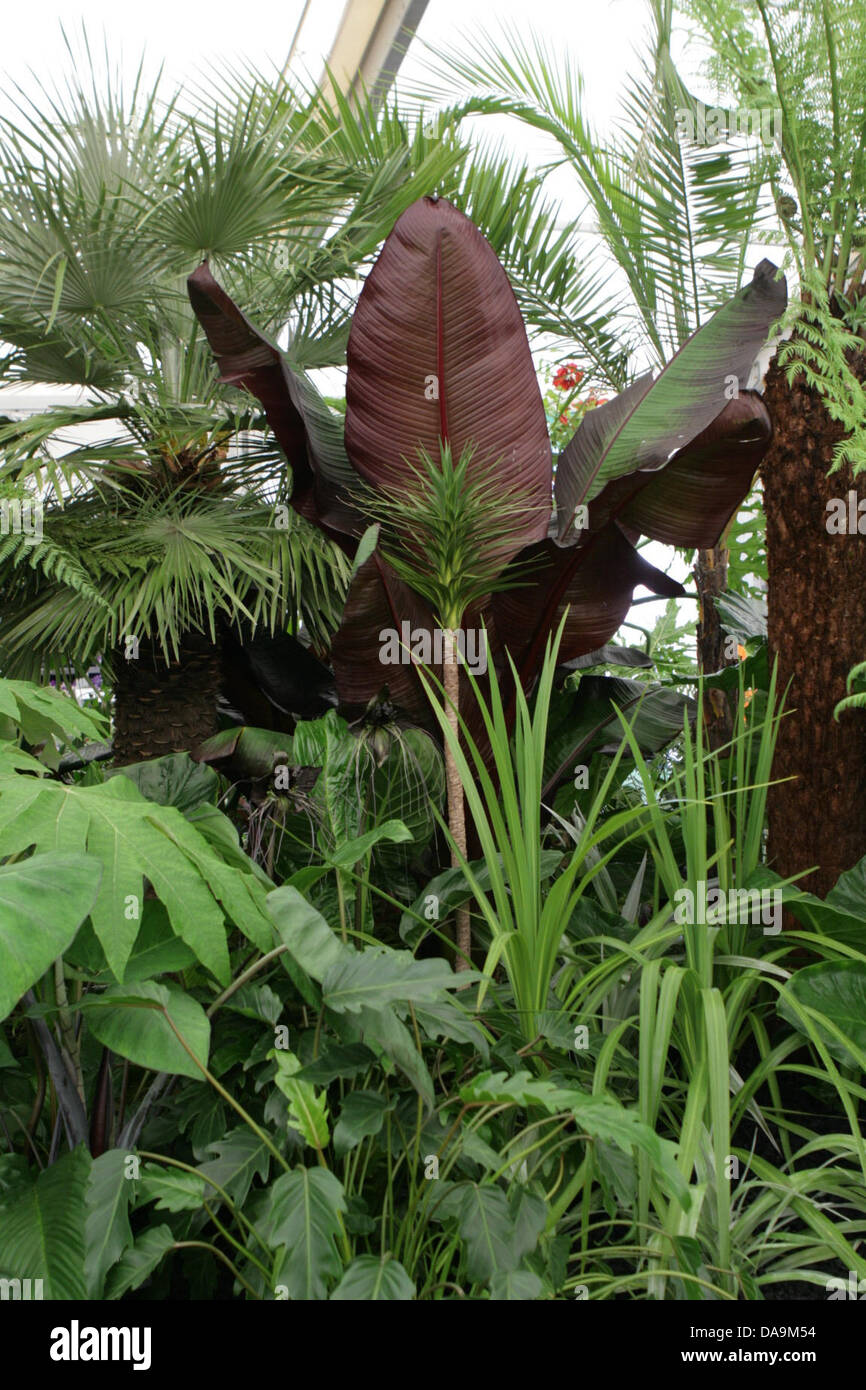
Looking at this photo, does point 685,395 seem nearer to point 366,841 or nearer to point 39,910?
point 366,841

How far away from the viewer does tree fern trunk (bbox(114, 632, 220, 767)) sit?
2.67m

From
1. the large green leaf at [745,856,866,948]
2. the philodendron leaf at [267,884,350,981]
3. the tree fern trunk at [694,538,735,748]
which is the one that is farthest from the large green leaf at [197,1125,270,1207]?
the tree fern trunk at [694,538,735,748]

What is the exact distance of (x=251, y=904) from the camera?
1.29 metres

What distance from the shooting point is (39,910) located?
106 cm

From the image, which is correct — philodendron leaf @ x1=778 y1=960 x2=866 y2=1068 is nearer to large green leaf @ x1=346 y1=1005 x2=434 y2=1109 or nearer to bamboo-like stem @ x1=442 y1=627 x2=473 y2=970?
bamboo-like stem @ x1=442 y1=627 x2=473 y2=970

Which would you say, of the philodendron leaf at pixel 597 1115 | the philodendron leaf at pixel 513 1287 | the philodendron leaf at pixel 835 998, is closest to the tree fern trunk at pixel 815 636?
the philodendron leaf at pixel 835 998

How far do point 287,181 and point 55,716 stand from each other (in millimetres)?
1722

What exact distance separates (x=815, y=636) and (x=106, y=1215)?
1673 millimetres

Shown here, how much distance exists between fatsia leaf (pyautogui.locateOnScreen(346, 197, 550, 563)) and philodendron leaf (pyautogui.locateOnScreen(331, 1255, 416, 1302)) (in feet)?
4.98

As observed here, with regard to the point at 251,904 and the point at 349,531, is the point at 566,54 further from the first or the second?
the point at 251,904

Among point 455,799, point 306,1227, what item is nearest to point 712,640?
point 455,799

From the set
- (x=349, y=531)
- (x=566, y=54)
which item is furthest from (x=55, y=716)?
(x=566, y=54)

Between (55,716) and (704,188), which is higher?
(704,188)

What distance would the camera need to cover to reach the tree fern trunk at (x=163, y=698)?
8.75 ft
